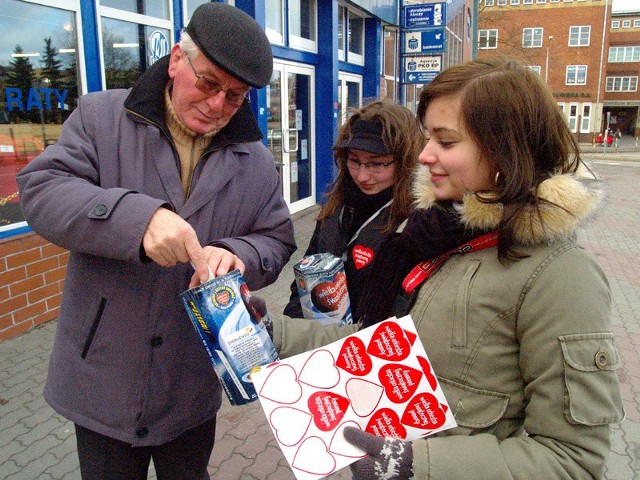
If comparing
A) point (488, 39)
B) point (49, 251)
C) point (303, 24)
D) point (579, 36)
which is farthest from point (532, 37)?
point (49, 251)

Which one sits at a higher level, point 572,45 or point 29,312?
point 572,45

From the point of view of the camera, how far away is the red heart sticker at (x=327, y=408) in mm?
1188

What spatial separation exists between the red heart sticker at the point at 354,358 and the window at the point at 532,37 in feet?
189

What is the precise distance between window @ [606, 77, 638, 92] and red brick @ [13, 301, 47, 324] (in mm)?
66272

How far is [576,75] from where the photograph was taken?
168 ft

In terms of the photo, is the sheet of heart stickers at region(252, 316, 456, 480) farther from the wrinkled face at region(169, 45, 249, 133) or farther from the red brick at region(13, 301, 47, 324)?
the red brick at region(13, 301, 47, 324)

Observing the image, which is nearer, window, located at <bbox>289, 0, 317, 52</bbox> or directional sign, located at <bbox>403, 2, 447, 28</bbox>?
window, located at <bbox>289, 0, 317, 52</bbox>

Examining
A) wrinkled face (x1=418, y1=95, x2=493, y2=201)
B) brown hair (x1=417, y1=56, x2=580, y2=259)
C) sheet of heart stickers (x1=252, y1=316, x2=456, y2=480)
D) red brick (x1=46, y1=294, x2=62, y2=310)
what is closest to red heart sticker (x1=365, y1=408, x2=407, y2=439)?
sheet of heart stickers (x1=252, y1=316, x2=456, y2=480)

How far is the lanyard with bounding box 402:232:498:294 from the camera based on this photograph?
4.14ft

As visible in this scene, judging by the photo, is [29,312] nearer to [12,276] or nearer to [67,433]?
[12,276]

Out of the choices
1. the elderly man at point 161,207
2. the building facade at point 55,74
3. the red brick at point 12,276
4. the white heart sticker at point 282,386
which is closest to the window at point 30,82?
the building facade at point 55,74

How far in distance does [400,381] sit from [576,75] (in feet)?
191

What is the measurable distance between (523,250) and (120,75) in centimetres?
453

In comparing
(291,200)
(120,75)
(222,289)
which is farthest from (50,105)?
(291,200)
